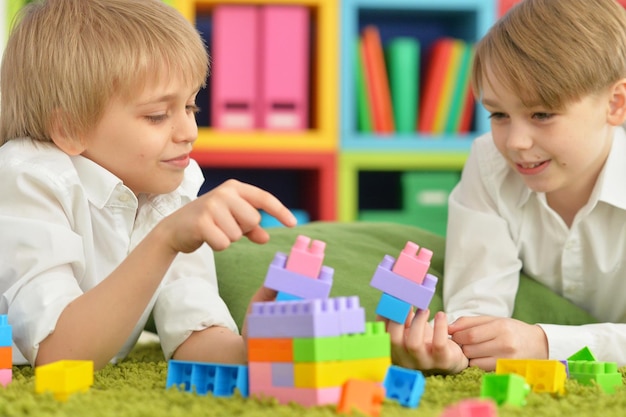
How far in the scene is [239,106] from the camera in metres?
2.75

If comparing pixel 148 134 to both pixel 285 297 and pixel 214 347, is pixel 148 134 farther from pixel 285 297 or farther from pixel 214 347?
pixel 285 297

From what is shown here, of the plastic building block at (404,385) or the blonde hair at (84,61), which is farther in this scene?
the blonde hair at (84,61)

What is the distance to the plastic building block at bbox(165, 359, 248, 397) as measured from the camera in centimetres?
83

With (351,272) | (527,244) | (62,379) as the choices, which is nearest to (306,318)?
(62,379)

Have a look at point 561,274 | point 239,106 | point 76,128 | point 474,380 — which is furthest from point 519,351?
point 239,106

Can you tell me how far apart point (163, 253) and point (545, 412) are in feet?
1.32

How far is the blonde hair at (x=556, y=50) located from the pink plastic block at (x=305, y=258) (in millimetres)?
631

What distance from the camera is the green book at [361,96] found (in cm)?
279

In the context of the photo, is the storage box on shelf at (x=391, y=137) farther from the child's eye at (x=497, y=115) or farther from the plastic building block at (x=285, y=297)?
the plastic building block at (x=285, y=297)

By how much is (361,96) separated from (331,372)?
211cm

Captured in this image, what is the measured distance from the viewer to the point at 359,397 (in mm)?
737

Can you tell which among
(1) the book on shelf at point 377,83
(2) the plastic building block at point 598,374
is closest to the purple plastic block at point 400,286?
(2) the plastic building block at point 598,374

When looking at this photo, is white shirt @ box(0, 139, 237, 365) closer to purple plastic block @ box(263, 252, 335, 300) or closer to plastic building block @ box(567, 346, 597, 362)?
purple plastic block @ box(263, 252, 335, 300)

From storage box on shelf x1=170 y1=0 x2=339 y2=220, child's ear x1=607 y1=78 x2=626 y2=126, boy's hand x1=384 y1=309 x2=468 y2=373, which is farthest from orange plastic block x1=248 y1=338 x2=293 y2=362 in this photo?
storage box on shelf x1=170 y1=0 x2=339 y2=220
